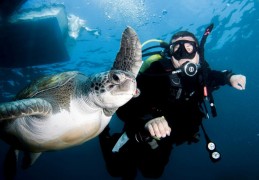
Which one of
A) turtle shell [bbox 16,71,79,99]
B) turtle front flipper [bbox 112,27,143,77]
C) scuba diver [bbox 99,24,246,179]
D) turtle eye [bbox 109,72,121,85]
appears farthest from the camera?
scuba diver [bbox 99,24,246,179]

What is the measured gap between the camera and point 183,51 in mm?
3936

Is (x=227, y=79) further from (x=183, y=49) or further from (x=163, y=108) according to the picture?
(x=163, y=108)

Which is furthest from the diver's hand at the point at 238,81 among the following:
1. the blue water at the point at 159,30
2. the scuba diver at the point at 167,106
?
the blue water at the point at 159,30

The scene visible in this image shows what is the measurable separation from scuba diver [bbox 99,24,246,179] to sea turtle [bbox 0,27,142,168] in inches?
23.1

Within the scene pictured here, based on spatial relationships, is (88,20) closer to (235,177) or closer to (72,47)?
(72,47)

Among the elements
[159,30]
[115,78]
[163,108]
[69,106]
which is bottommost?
[159,30]

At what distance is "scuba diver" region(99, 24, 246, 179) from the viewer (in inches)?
133

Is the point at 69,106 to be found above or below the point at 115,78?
below

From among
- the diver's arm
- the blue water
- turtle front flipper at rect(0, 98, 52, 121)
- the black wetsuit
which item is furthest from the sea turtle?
the blue water

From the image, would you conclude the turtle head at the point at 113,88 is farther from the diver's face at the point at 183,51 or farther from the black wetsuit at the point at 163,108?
the diver's face at the point at 183,51

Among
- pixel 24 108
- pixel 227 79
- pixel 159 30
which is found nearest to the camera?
pixel 24 108

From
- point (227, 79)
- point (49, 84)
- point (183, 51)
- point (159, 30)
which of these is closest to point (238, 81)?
point (227, 79)

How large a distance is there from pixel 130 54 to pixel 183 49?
1.52 metres

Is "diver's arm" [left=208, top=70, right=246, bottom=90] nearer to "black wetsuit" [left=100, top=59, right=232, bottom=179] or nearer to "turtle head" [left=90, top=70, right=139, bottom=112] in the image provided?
"black wetsuit" [left=100, top=59, right=232, bottom=179]
